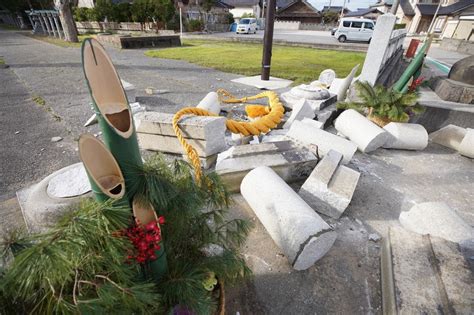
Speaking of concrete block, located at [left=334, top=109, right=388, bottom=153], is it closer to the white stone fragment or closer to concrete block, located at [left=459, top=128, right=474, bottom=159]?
concrete block, located at [left=459, top=128, right=474, bottom=159]

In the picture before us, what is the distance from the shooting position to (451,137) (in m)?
4.53

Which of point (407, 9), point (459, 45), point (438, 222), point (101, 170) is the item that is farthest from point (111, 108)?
point (407, 9)

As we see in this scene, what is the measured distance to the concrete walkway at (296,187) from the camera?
2.17m

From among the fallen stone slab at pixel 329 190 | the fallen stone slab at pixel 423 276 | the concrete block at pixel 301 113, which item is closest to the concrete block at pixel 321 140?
the fallen stone slab at pixel 329 190

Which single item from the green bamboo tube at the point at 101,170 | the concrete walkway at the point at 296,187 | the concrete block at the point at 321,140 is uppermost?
the green bamboo tube at the point at 101,170

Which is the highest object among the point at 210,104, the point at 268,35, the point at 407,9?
the point at 407,9

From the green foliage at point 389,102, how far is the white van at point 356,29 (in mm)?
21367

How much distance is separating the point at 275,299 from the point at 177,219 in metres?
1.39

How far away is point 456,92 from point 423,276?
680 cm

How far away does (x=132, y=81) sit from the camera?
28.1 feet

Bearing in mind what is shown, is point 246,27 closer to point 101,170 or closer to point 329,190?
point 329,190

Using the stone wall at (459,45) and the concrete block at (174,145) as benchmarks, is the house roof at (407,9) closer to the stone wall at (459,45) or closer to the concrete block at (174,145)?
the stone wall at (459,45)

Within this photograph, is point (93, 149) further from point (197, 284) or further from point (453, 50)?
point (453, 50)

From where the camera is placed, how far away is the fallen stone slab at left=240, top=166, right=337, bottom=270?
2.26 meters
